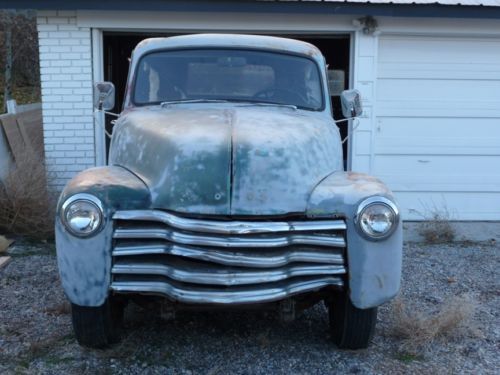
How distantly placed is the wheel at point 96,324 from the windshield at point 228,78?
1.84m

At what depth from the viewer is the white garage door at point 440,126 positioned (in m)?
9.18

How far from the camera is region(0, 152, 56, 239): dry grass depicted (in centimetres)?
773

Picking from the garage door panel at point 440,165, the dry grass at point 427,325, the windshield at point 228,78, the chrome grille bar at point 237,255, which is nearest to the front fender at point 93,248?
the chrome grille bar at point 237,255

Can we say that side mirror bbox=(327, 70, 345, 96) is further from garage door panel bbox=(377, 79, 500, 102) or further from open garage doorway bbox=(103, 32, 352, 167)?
garage door panel bbox=(377, 79, 500, 102)

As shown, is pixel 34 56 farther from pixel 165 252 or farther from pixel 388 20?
pixel 165 252

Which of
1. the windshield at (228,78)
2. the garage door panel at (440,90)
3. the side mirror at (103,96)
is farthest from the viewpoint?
the garage door panel at (440,90)

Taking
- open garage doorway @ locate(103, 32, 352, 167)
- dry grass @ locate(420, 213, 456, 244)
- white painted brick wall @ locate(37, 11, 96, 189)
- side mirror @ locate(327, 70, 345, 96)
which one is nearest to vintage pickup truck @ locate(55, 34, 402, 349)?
dry grass @ locate(420, 213, 456, 244)

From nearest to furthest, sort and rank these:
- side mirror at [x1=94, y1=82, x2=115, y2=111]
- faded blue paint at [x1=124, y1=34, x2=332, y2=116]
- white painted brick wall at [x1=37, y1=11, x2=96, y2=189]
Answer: faded blue paint at [x1=124, y1=34, x2=332, y2=116] < side mirror at [x1=94, y1=82, x2=115, y2=111] < white painted brick wall at [x1=37, y1=11, x2=96, y2=189]

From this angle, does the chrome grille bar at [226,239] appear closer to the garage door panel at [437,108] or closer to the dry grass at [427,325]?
the dry grass at [427,325]

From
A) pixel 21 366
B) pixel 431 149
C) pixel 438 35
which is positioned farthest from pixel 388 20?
pixel 21 366

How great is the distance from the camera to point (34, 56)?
20141mm

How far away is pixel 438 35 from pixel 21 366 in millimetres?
7113

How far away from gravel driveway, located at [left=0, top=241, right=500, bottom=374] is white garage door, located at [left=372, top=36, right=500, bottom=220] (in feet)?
11.3

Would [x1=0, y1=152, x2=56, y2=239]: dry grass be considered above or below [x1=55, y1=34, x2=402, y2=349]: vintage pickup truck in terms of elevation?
below
